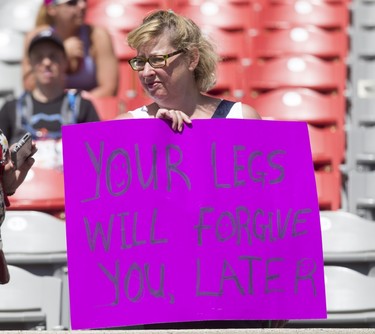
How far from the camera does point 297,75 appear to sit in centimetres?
605

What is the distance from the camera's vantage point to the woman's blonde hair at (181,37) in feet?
8.39

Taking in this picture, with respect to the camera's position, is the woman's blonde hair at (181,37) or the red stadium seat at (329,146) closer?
the woman's blonde hair at (181,37)

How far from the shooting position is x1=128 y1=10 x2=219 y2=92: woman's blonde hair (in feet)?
8.39

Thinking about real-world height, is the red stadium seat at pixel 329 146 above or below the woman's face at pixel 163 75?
below

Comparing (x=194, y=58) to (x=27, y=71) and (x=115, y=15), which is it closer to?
(x=27, y=71)

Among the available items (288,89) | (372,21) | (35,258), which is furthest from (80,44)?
(35,258)

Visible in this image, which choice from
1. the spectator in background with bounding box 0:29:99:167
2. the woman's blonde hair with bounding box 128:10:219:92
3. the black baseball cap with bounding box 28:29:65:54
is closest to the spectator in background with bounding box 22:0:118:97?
the black baseball cap with bounding box 28:29:65:54

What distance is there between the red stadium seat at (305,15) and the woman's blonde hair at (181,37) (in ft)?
13.4

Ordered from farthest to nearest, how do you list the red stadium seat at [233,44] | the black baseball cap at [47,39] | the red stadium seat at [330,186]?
the red stadium seat at [233,44], the black baseball cap at [47,39], the red stadium seat at [330,186]

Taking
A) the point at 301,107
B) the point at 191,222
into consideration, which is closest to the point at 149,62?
the point at 191,222

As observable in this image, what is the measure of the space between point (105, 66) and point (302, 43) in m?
1.24

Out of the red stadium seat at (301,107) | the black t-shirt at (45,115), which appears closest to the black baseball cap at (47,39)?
the black t-shirt at (45,115)

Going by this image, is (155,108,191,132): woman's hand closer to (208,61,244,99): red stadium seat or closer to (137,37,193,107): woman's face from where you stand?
(137,37,193,107): woman's face

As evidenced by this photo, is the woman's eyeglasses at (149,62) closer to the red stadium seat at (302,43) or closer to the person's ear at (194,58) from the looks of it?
the person's ear at (194,58)
